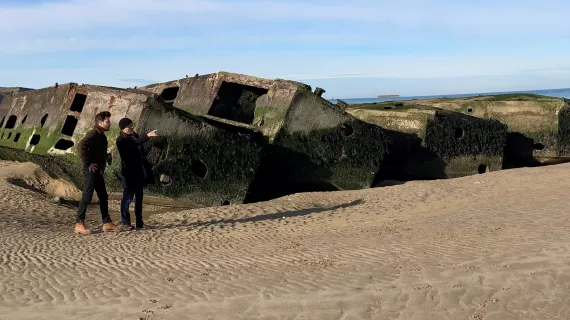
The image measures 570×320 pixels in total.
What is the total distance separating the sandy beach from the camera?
3.97 m

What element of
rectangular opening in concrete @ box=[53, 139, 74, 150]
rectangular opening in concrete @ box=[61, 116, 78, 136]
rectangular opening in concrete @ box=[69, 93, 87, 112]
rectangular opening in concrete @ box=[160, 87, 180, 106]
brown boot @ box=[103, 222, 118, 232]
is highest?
rectangular opening in concrete @ box=[160, 87, 180, 106]

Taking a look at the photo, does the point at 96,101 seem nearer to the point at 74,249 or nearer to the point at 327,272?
the point at 74,249

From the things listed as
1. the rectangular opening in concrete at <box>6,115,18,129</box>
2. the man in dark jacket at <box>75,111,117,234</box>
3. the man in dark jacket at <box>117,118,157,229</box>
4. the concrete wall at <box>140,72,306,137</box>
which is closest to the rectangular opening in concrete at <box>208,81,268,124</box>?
the concrete wall at <box>140,72,306,137</box>

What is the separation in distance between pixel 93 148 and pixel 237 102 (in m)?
4.75

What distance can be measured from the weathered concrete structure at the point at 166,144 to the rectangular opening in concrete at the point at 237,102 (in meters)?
1.02

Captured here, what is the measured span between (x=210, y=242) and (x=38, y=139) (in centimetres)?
544

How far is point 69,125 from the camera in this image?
10.3m

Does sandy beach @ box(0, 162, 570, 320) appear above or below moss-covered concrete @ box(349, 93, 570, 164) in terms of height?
below

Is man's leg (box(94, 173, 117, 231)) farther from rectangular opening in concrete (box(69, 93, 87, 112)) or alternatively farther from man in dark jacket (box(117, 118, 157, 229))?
rectangular opening in concrete (box(69, 93, 87, 112))

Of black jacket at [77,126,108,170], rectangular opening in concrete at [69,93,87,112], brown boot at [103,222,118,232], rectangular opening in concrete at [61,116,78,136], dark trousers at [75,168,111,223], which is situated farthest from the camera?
rectangular opening in concrete at [69,93,87,112]

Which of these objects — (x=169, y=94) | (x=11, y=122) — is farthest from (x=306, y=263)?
(x=11, y=122)

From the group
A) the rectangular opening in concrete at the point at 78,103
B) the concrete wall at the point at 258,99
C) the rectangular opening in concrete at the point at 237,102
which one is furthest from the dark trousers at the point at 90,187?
the rectangular opening in concrete at the point at 237,102

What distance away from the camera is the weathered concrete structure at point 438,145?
1249 centimetres

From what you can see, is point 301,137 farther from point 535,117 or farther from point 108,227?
point 535,117
